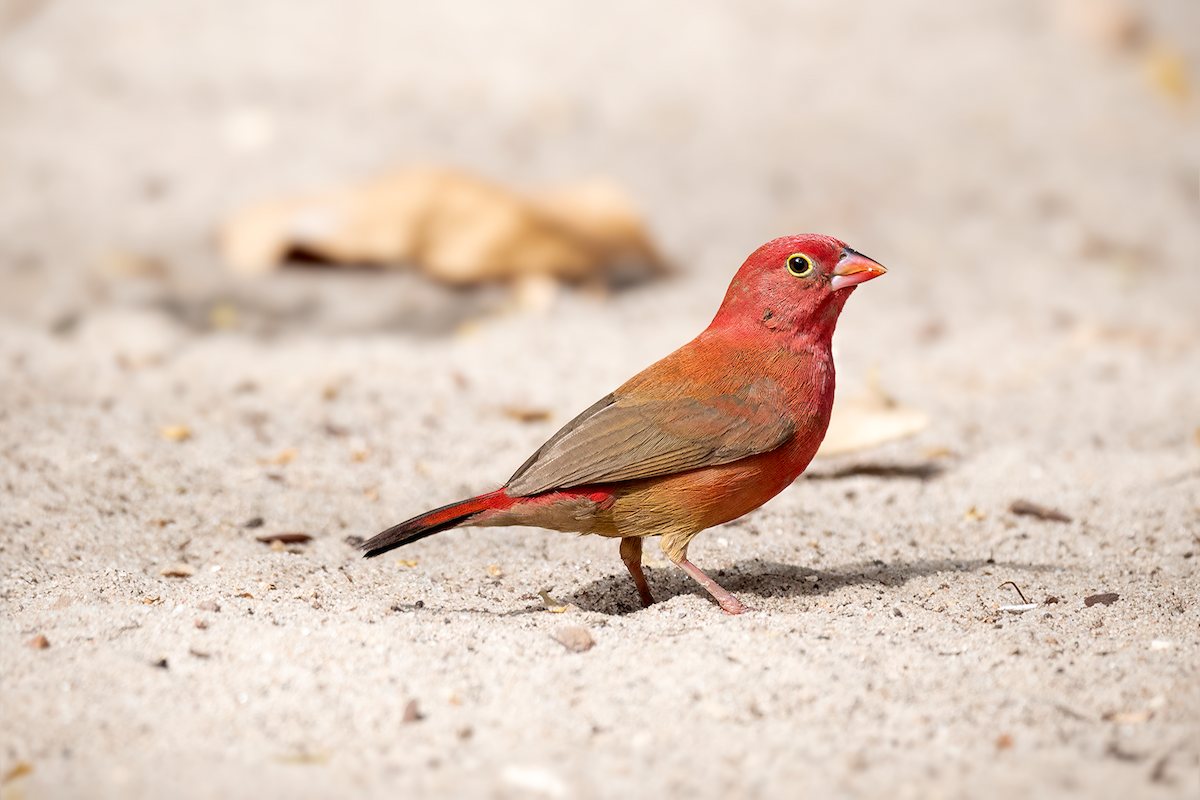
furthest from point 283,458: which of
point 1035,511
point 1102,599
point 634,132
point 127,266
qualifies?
point 634,132

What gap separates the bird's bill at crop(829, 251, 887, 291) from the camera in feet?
10.9

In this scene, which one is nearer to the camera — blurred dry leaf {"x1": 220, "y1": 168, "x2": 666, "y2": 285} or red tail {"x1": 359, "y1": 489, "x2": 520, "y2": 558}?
red tail {"x1": 359, "y1": 489, "x2": 520, "y2": 558}

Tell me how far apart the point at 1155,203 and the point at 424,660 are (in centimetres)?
611

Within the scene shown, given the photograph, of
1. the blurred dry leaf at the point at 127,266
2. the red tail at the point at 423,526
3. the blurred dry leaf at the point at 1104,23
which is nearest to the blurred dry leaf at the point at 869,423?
the red tail at the point at 423,526

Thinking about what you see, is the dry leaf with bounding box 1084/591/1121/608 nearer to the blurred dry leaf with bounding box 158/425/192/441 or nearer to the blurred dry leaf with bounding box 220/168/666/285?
the blurred dry leaf with bounding box 158/425/192/441

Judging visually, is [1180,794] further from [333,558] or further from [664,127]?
[664,127]

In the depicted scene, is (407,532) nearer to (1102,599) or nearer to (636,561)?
(636,561)

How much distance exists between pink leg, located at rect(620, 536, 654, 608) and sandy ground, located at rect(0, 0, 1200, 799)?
0.06m

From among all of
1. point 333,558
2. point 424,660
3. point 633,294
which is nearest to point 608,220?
point 633,294

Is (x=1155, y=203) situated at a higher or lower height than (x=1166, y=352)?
higher

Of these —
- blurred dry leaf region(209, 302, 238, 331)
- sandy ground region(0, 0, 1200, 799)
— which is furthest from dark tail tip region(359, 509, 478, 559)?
blurred dry leaf region(209, 302, 238, 331)

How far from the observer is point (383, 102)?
7.98 metres

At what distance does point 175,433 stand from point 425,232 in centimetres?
214

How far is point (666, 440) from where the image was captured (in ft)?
10.6
